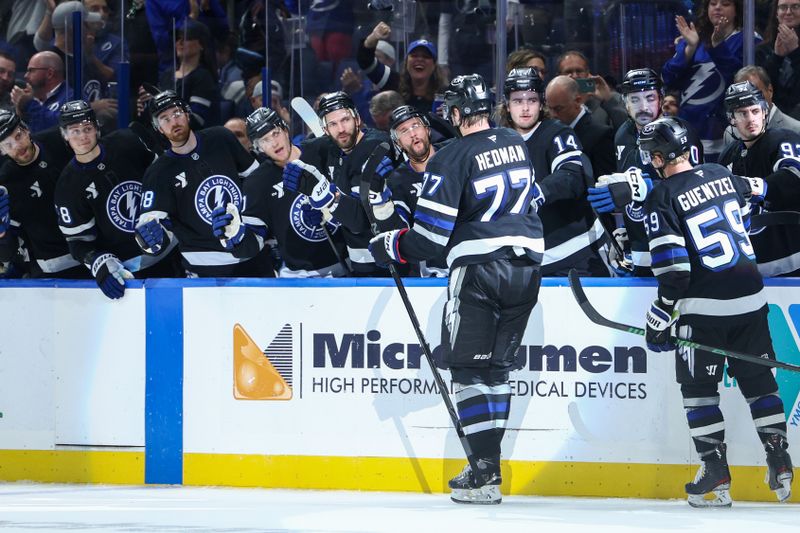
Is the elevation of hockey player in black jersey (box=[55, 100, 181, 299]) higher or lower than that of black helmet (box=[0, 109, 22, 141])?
lower

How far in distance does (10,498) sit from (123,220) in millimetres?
1448

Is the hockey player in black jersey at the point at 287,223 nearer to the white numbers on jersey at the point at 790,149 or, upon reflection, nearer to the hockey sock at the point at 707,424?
the hockey sock at the point at 707,424

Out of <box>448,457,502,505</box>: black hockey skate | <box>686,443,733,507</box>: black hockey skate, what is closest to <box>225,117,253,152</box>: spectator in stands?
<box>448,457,502,505</box>: black hockey skate

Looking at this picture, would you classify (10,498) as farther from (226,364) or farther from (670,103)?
(670,103)

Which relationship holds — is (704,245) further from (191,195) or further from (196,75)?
(196,75)

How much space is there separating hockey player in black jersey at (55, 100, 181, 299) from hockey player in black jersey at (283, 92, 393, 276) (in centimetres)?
95

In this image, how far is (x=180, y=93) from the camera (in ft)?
23.9

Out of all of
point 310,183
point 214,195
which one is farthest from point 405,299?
point 214,195

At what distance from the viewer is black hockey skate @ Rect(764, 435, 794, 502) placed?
4793 millimetres

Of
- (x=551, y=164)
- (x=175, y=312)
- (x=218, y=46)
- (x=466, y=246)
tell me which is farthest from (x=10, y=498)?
(x=218, y=46)

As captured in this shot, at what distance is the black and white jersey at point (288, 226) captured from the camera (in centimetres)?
593

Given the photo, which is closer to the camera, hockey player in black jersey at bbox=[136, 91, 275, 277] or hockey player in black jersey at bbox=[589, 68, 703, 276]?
hockey player in black jersey at bbox=[589, 68, 703, 276]

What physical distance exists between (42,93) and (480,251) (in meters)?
3.40

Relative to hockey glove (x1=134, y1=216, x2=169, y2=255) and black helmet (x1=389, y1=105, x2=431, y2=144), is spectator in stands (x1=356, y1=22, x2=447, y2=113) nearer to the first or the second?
black helmet (x1=389, y1=105, x2=431, y2=144)
